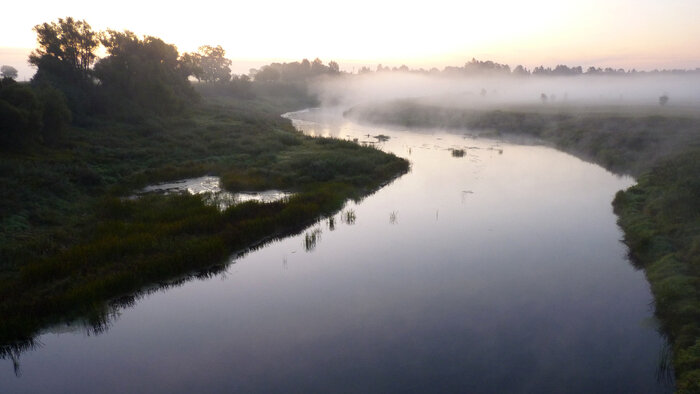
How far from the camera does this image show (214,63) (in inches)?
4975

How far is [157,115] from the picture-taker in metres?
53.3

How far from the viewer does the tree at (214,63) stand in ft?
409

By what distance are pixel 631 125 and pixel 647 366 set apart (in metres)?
41.0

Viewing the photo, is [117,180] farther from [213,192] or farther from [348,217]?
[348,217]

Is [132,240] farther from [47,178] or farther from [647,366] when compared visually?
[647,366]

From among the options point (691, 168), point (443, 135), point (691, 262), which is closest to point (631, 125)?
point (443, 135)

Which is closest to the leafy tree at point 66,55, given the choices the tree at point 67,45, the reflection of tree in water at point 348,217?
the tree at point 67,45

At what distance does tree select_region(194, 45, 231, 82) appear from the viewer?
409ft

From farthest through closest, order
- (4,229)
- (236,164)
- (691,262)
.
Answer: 1. (236,164)
2. (4,229)
3. (691,262)

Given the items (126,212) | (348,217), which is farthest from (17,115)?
(348,217)

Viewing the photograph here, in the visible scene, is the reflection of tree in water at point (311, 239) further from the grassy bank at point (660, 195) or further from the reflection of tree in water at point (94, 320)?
the grassy bank at point (660, 195)

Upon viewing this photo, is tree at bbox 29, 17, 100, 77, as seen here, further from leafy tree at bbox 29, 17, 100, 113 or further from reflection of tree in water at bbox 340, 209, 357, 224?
reflection of tree in water at bbox 340, 209, 357, 224

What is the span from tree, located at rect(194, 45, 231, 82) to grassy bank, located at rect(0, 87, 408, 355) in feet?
295

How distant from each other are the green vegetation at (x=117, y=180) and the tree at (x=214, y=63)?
6783 centimetres
